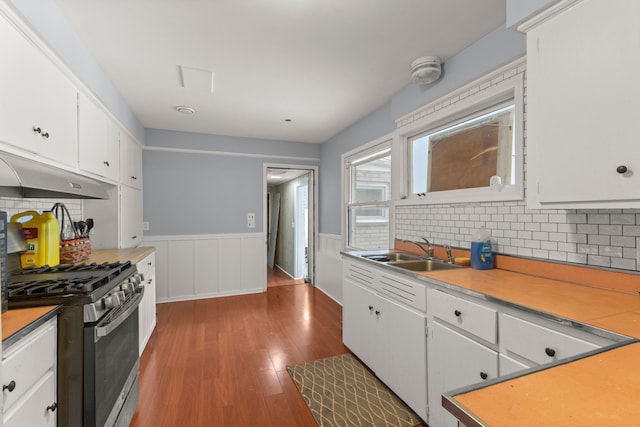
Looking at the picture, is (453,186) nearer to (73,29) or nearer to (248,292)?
(73,29)

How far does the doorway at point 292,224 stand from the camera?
5.00 metres

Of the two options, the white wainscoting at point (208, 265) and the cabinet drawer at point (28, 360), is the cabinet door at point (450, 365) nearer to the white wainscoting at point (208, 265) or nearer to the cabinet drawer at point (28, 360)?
the cabinet drawer at point (28, 360)

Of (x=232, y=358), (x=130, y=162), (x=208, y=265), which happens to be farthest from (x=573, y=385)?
(x=208, y=265)

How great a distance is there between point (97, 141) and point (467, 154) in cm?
299

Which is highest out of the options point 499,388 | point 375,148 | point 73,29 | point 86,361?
point 73,29

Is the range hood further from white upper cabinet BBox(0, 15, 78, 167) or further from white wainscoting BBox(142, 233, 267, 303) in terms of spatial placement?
white wainscoting BBox(142, 233, 267, 303)

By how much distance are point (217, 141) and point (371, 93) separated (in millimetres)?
2545

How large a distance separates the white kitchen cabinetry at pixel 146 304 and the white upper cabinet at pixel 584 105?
2881 mm

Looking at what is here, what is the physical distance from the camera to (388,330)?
6.66 feet

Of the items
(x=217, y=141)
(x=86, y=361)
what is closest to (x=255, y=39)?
(x=86, y=361)

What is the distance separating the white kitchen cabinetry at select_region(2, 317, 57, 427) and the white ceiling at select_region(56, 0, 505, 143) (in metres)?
1.80

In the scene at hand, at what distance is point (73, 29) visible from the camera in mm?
1886

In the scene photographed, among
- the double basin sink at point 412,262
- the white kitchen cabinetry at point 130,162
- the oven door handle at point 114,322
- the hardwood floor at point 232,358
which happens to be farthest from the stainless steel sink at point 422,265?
the white kitchen cabinetry at point 130,162

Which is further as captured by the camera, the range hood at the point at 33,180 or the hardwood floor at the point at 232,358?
the hardwood floor at the point at 232,358
